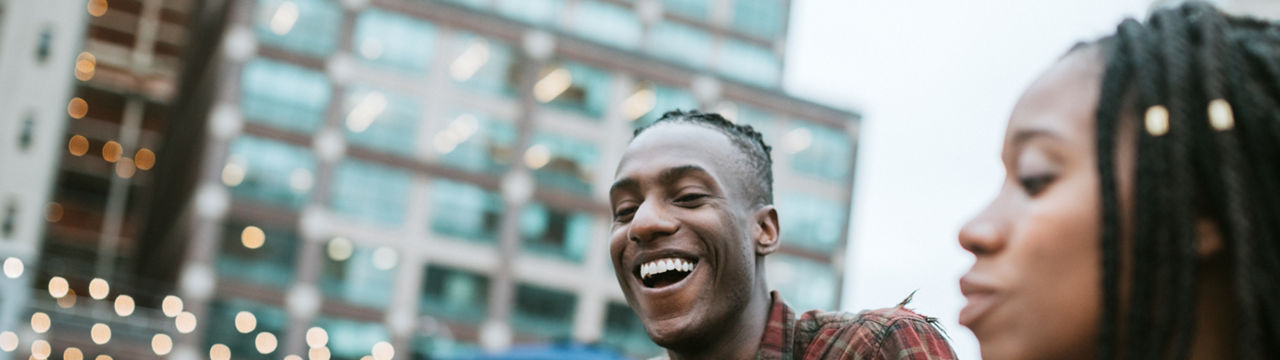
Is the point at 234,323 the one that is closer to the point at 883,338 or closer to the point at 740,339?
the point at 740,339

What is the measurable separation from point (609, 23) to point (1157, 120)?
150 ft

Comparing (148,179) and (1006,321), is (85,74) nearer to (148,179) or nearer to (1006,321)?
(148,179)

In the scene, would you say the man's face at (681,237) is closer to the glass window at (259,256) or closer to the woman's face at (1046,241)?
the woman's face at (1046,241)

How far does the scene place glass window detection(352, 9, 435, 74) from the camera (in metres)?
39.8

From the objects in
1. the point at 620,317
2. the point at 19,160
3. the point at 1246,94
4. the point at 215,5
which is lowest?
the point at 1246,94

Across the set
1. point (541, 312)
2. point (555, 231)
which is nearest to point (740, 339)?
point (541, 312)

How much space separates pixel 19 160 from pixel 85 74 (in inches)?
944

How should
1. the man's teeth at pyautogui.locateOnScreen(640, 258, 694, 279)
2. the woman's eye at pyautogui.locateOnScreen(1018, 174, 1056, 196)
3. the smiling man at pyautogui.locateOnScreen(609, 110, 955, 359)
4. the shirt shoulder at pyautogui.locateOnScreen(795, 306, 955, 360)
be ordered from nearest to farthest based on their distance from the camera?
the woman's eye at pyautogui.locateOnScreen(1018, 174, 1056, 196) → the shirt shoulder at pyautogui.locateOnScreen(795, 306, 955, 360) → the smiling man at pyautogui.locateOnScreen(609, 110, 955, 359) → the man's teeth at pyautogui.locateOnScreen(640, 258, 694, 279)

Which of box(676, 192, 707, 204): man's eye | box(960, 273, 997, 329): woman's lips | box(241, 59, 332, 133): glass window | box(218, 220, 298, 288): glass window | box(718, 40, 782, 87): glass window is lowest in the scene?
box(960, 273, 997, 329): woman's lips

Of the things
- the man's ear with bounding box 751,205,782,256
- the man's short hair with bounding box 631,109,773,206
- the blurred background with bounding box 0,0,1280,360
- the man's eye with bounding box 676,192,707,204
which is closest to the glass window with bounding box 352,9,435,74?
the blurred background with bounding box 0,0,1280,360

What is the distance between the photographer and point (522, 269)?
41125 millimetres

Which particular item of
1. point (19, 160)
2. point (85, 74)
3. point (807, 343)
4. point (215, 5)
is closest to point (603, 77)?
point (215, 5)

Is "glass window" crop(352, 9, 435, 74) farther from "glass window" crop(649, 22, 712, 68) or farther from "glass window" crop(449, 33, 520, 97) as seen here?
"glass window" crop(649, 22, 712, 68)

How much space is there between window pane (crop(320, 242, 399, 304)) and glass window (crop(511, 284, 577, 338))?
456 centimetres
